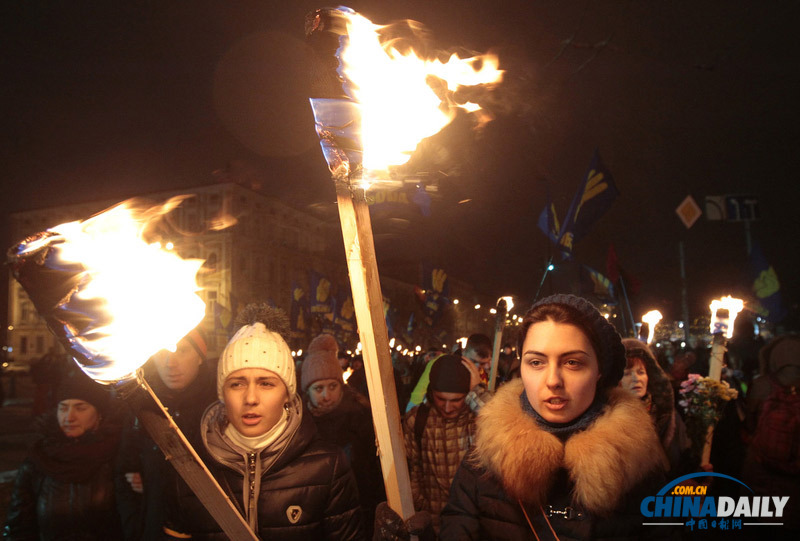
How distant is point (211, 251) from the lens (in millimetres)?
51719

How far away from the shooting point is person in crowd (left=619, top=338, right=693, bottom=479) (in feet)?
13.2

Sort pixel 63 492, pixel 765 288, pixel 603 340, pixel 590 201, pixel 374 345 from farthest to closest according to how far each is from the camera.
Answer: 1. pixel 765 288
2. pixel 590 201
3. pixel 63 492
4. pixel 603 340
5. pixel 374 345

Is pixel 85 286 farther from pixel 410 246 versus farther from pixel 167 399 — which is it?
pixel 410 246

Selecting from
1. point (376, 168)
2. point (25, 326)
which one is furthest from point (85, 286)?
point (25, 326)

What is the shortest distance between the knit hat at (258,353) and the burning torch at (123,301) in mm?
733

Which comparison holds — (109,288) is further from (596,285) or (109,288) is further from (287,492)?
(596,285)

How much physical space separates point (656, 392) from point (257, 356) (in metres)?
3.24

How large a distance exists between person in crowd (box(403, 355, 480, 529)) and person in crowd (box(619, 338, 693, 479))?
1.29m

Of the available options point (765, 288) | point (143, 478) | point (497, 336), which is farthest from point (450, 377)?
point (765, 288)

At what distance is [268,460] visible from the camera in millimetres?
2719

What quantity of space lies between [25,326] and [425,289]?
5815 centimetres

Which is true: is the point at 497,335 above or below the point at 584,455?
above

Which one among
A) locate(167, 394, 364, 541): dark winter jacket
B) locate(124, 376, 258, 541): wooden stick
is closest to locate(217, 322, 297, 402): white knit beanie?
locate(167, 394, 364, 541): dark winter jacket

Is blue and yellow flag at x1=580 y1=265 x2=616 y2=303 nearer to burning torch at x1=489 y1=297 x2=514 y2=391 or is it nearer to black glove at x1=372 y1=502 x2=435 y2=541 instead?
burning torch at x1=489 y1=297 x2=514 y2=391
